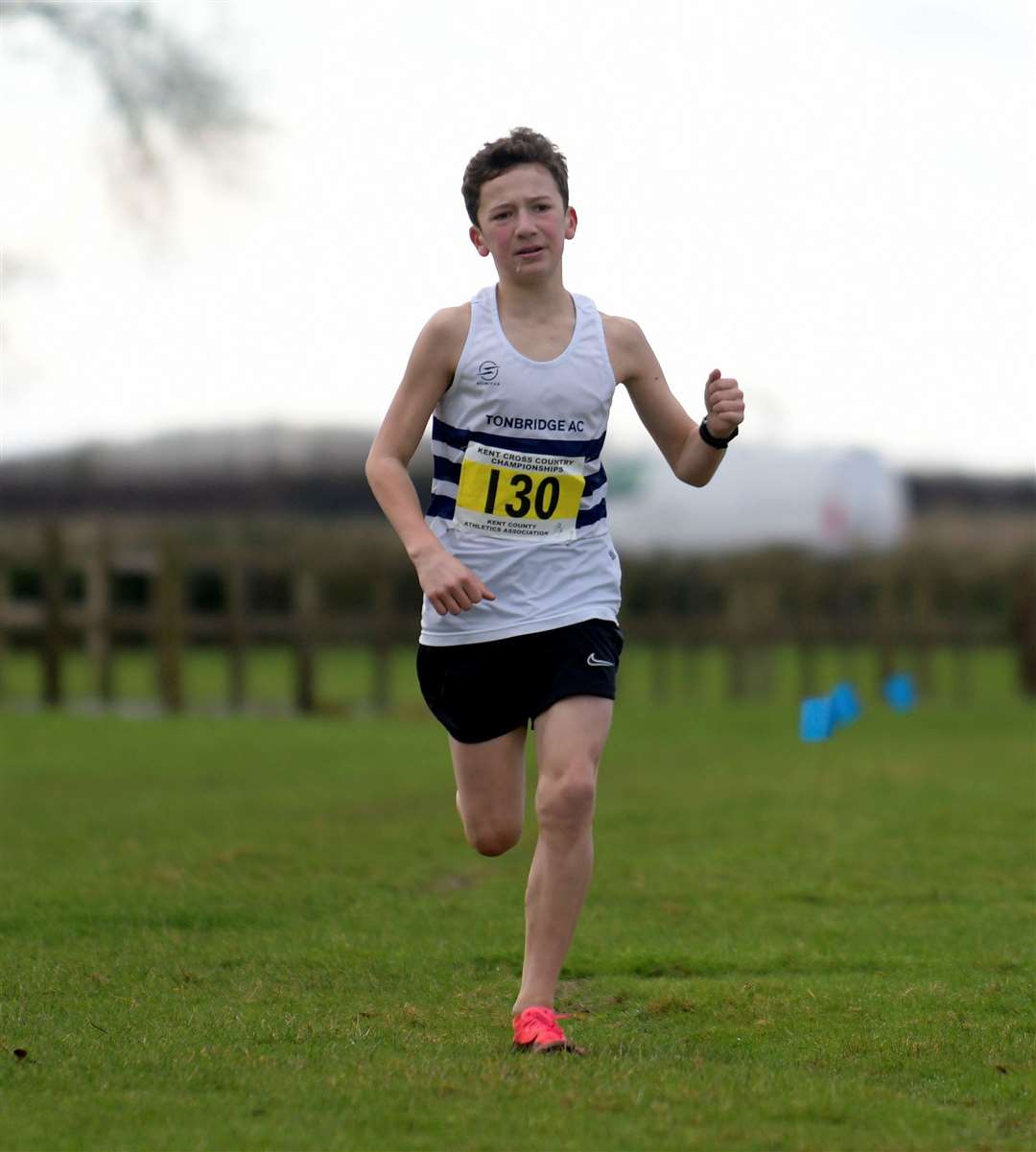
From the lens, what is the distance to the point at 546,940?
15.8 ft

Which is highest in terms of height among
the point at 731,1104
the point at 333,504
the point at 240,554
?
the point at 731,1104

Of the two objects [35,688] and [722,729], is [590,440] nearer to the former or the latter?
[722,729]

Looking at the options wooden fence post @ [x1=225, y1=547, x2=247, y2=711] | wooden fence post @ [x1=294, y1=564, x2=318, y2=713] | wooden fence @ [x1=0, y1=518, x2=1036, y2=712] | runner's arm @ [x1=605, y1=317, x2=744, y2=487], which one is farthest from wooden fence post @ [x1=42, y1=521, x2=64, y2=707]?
runner's arm @ [x1=605, y1=317, x2=744, y2=487]

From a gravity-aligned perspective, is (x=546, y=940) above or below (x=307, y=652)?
above

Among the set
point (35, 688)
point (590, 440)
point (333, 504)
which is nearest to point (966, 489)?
point (333, 504)

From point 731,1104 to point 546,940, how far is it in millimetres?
896

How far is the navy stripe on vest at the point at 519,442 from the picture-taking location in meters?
4.96

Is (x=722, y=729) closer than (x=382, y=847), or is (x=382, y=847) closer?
(x=382, y=847)

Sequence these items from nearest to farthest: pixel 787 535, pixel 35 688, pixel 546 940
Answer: pixel 546 940
pixel 35 688
pixel 787 535

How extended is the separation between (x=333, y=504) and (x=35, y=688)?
22183 mm

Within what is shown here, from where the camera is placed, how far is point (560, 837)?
4.82 m

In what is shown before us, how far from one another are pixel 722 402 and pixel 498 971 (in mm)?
1908

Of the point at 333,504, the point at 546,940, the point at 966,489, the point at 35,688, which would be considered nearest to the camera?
the point at 546,940

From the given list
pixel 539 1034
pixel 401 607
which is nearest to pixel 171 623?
pixel 401 607
